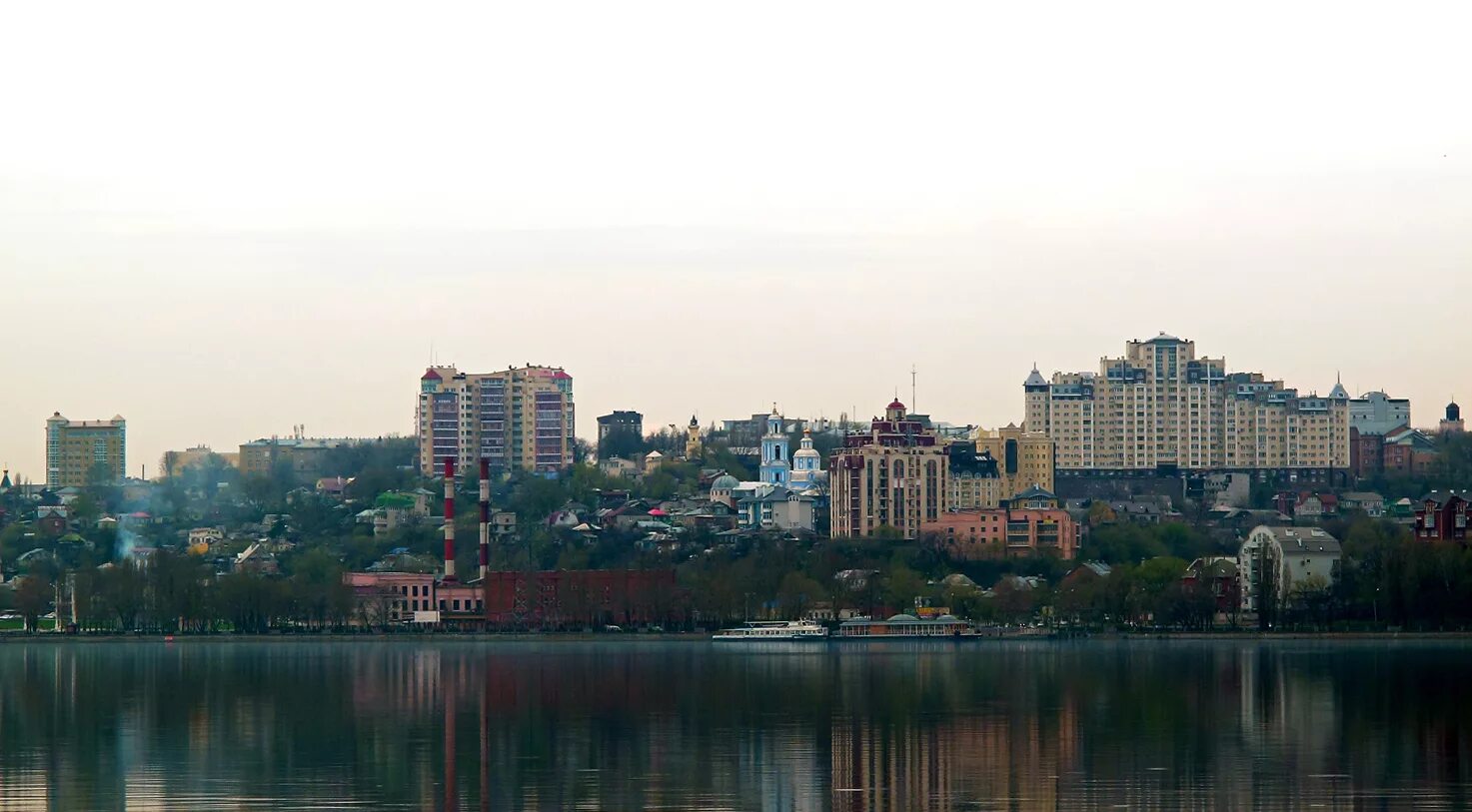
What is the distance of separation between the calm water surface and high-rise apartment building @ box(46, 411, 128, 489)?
91119mm

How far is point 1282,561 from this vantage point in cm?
8138

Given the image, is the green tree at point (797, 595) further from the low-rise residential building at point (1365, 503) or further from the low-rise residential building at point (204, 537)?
the low-rise residential building at point (204, 537)

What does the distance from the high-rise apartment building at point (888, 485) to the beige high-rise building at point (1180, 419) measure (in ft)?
53.8

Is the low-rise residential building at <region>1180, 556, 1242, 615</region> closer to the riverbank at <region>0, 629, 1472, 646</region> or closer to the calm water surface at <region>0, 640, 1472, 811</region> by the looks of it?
the riverbank at <region>0, 629, 1472, 646</region>

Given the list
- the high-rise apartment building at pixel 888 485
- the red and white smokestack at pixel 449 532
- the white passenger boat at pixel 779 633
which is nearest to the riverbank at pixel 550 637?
the white passenger boat at pixel 779 633

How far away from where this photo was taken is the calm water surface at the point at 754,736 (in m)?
28.4

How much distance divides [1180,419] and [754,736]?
89.2m

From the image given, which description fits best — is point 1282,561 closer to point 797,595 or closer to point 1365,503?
point 797,595

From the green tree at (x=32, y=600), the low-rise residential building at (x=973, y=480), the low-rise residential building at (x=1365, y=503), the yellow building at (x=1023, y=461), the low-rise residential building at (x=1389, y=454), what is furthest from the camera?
the low-rise residential building at (x=1389, y=454)

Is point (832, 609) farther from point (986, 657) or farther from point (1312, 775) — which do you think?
point (1312, 775)

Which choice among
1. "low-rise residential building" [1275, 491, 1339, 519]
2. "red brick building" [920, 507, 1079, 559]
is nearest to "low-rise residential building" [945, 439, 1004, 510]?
"red brick building" [920, 507, 1079, 559]

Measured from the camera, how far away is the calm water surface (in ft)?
93.1

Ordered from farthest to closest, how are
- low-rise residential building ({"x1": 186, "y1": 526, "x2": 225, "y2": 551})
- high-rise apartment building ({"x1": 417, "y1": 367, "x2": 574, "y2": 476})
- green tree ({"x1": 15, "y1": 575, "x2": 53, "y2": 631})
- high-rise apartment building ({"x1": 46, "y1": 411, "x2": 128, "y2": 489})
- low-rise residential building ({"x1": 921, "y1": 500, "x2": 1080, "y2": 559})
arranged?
1. high-rise apartment building ({"x1": 46, "y1": 411, "x2": 128, "y2": 489})
2. high-rise apartment building ({"x1": 417, "y1": 367, "x2": 574, "y2": 476})
3. low-rise residential building ({"x1": 186, "y1": 526, "x2": 225, "y2": 551})
4. low-rise residential building ({"x1": 921, "y1": 500, "x2": 1080, "y2": 559})
5. green tree ({"x1": 15, "y1": 575, "x2": 53, "y2": 631})

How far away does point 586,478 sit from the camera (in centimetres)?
12256
